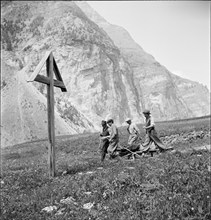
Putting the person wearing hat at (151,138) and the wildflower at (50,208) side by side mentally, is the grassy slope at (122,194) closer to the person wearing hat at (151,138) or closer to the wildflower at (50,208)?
the wildflower at (50,208)

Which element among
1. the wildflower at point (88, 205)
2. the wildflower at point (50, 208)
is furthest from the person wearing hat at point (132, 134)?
the wildflower at point (50, 208)

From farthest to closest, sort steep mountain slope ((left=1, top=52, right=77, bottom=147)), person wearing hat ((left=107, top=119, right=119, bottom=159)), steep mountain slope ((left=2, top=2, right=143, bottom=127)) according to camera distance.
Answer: steep mountain slope ((left=2, top=2, right=143, bottom=127))
steep mountain slope ((left=1, top=52, right=77, bottom=147))
person wearing hat ((left=107, top=119, right=119, bottom=159))

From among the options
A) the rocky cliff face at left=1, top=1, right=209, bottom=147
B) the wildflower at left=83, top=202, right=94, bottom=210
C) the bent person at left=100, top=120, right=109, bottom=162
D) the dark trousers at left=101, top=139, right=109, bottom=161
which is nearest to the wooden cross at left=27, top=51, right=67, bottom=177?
the wildflower at left=83, top=202, right=94, bottom=210

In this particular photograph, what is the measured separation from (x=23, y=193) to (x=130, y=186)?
309 centimetres

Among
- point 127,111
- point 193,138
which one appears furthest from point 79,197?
point 127,111

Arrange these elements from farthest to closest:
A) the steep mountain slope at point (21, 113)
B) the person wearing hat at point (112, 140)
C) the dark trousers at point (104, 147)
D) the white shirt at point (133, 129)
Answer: the steep mountain slope at point (21, 113) < the white shirt at point (133, 129) < the person wearing hat at point (112, 140) < the dark trousers at point (104, 147)

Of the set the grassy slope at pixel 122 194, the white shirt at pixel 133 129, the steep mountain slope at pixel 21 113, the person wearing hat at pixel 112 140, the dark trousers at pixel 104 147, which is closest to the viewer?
the grassy slope at pixel 122 194

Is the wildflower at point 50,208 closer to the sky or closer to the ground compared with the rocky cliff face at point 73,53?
closer to the ground

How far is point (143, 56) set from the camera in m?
189

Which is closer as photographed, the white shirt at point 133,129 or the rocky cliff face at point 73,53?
the white shirt at point 133,129

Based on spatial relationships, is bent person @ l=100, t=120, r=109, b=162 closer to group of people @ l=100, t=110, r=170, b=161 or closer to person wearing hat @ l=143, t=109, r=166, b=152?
group of people @ l=100, t=110, r=170, b=161

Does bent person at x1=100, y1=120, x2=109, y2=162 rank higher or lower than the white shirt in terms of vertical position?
lower

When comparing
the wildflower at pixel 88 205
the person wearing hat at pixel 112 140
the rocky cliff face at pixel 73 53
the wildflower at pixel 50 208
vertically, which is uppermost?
the rocky cliff face at pixel 73 53

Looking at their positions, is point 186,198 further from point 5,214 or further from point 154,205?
point 5,214
